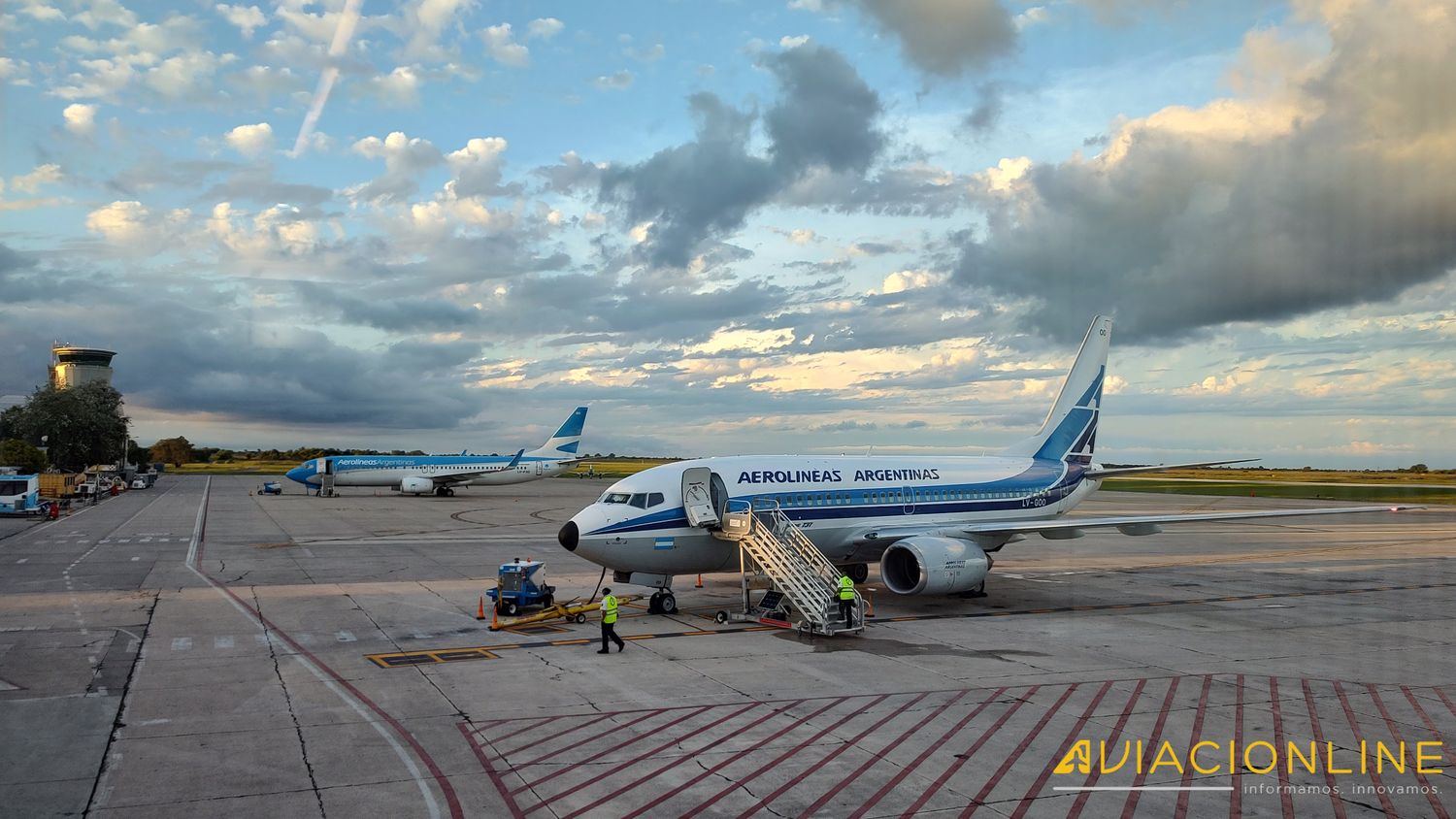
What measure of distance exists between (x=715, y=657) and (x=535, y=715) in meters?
5.51

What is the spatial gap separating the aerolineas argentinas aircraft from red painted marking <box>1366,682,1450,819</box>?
576 cm

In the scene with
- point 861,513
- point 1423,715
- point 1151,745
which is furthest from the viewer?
point 861,513

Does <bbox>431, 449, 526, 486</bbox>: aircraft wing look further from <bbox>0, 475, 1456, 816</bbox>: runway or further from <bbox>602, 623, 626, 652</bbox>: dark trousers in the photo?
<bbox>602, 623, 626, 652</bbox>: dark trousers

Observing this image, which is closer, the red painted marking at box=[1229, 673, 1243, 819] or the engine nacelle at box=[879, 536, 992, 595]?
the red painted marking at box=[1229, 673, 1243, 819]

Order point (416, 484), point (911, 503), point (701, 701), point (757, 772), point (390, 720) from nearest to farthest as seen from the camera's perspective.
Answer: point (757, 772)
point (390, 720)
point (701, 701)
point (911, 503)
point (416, 484)

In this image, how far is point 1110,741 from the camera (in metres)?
14.4

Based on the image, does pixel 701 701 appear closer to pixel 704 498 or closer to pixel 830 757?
pixel 830 757

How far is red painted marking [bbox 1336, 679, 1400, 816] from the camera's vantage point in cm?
1187

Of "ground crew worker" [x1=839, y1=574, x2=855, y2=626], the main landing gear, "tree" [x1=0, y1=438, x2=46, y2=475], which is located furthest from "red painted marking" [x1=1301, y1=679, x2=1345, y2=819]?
"tree" [x1=0, y1=438, x2=46, y2=475]

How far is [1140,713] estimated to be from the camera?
632 inches

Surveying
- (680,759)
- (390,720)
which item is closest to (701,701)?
(680,759)

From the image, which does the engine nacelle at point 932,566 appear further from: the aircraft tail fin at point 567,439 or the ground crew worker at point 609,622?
the aircraft tail fin at point 567,439

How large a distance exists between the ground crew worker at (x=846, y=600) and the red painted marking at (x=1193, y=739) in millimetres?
7790

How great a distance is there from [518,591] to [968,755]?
15.5 m
